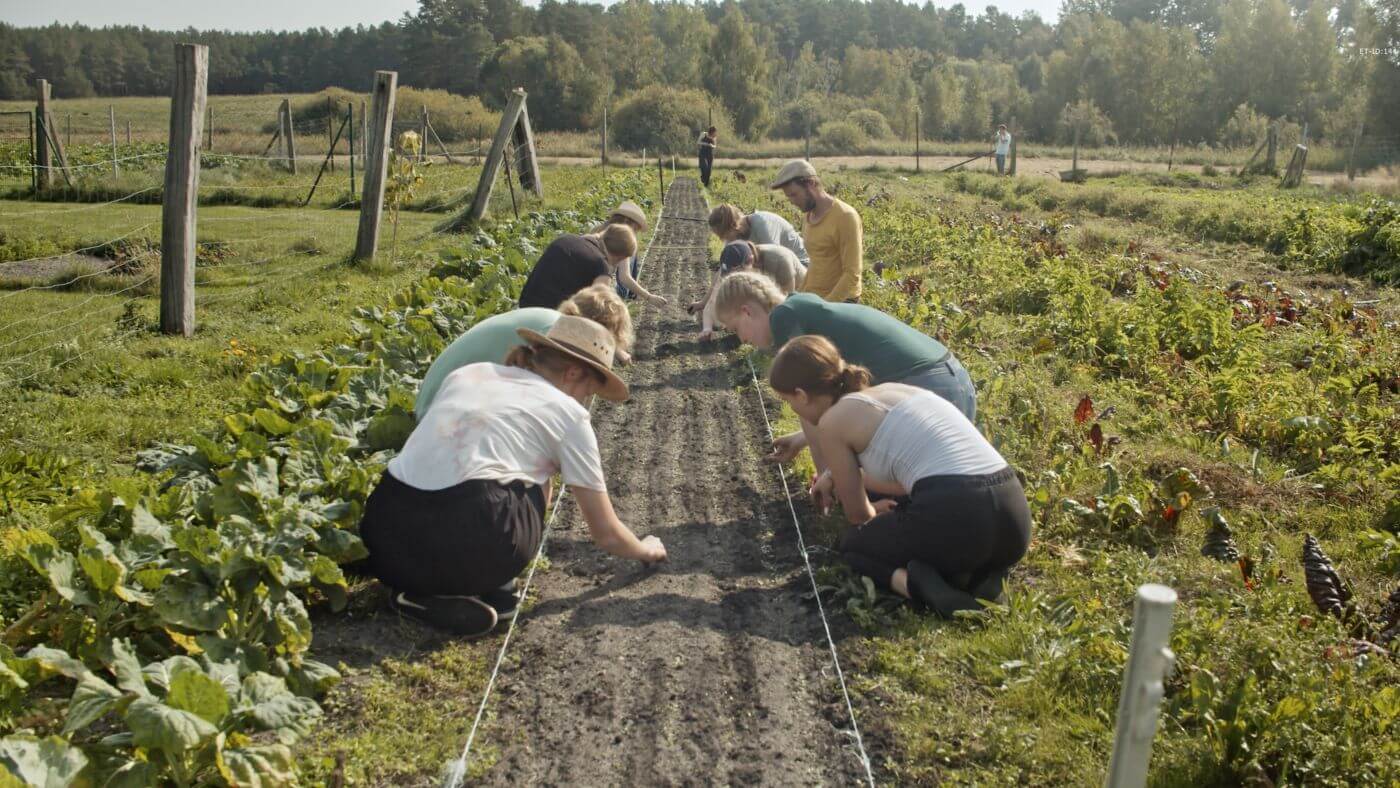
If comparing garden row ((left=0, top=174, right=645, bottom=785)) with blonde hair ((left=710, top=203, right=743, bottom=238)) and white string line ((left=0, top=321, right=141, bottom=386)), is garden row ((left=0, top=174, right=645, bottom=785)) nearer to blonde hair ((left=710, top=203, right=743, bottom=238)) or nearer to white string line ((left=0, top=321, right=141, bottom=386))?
white string line ((left=0, top=321, right=141, bottom=386))

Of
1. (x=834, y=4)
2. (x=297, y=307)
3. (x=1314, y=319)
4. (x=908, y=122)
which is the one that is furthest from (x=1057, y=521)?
(x=834, y=4)

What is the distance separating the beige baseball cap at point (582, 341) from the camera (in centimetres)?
400

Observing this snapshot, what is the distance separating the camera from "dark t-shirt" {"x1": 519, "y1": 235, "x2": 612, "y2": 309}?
22.0 ft

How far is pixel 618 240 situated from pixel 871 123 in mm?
46390

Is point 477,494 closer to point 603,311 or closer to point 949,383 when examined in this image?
point 603,311

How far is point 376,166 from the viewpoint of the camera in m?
10.9

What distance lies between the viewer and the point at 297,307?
912cm

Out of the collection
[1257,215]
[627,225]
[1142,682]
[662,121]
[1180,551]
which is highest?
[662,121]

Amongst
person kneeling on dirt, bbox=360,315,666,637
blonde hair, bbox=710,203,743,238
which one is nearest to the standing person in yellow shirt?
blonde hair, bbox=710,203,743,238

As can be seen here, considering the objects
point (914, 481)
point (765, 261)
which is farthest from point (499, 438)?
point (765, 261)

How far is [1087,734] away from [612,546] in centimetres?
174

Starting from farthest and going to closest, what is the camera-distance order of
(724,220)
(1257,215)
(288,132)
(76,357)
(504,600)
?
1. (288,132)
2. (1257,215)
3. (724,220)
4. (76,357)
5. (504,600)

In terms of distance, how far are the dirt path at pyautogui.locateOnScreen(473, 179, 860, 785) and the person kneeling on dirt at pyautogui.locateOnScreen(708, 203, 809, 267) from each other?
2.33 meters

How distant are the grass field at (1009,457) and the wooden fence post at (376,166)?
36cm
